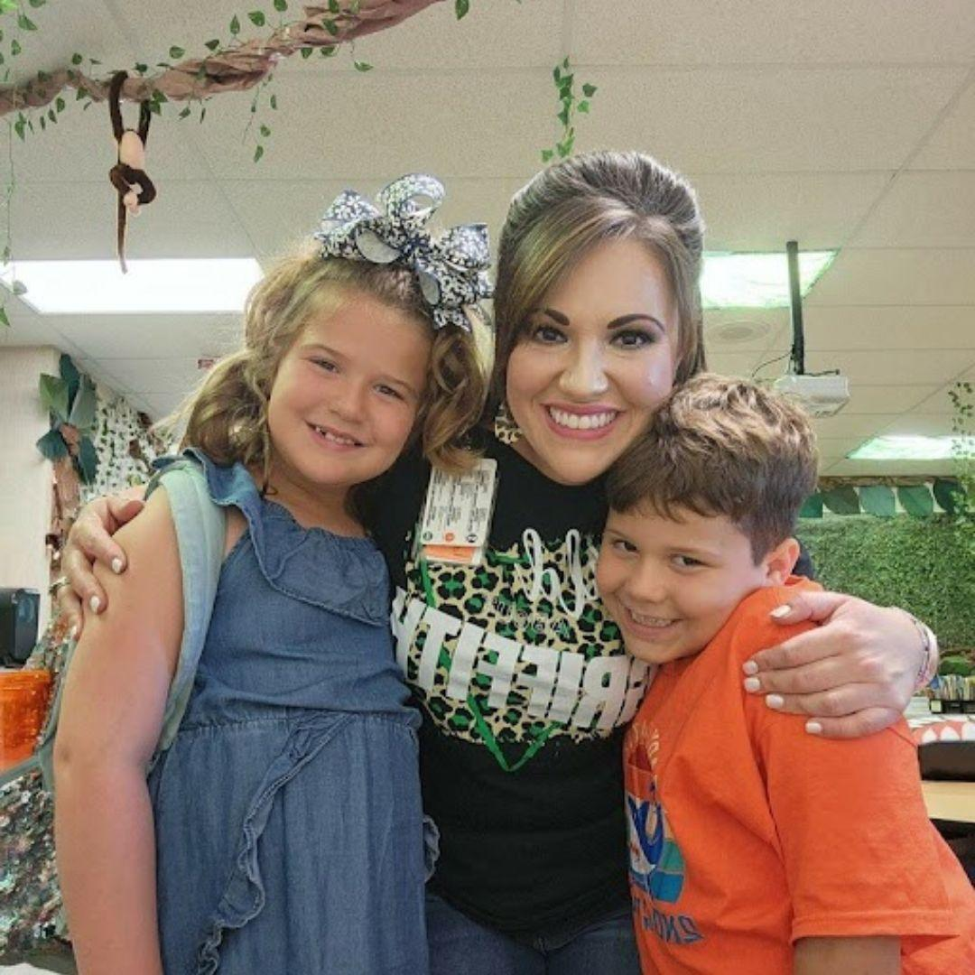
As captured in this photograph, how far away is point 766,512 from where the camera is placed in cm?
123

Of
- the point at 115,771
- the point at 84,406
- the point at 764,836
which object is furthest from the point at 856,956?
the point at 84,406

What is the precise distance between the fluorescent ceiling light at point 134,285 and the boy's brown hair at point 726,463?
3.33 metres

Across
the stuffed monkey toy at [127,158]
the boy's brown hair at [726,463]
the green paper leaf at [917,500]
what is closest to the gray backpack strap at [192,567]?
the boy's brown hair at [726,463]

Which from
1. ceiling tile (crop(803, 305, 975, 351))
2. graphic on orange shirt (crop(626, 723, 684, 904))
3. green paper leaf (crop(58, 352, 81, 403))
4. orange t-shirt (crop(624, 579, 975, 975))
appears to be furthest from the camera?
green paper leaf (crop(58, 352, 81, 403))

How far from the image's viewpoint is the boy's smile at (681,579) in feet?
3.94

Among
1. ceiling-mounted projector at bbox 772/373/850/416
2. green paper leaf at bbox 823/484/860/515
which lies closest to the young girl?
ceiling-mounted projector at bbox 772/373/850/416

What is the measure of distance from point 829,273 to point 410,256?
365 centimetres

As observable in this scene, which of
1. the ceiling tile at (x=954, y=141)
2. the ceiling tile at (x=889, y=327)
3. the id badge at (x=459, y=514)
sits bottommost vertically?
the id badge at (x=459, y=514)

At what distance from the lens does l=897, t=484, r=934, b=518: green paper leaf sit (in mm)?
9789

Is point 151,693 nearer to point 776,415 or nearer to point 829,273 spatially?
point 776,415

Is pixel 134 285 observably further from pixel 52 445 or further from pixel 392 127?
pixel 392 127

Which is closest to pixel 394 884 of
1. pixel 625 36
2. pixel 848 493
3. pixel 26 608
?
pixel 625 36

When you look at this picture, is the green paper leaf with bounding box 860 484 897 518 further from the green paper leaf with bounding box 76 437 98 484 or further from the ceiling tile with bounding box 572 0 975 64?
the ceiling tile with bounding box 572 0 975 64

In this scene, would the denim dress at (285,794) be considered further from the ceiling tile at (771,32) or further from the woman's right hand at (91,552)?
the ceiling tile at (771,32)
